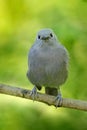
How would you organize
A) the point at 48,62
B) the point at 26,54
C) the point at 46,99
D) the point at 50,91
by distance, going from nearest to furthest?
the point at 46,99
the point at 48,62
the point at 50,91
the point at 26,54

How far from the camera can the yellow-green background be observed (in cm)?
415

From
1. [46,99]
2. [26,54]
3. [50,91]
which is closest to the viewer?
[46,99]

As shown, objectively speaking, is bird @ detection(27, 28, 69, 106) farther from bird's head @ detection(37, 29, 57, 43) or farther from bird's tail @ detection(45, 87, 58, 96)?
bird's tail @ detection(45, 87, 58, 96)

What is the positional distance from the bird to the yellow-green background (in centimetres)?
33

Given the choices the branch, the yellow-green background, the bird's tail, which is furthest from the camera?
the yellow-green background

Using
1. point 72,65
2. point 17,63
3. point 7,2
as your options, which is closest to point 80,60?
point 72,65

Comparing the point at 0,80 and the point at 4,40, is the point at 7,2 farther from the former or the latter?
the point at 0,80

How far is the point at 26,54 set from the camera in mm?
4398

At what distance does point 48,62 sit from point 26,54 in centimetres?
63

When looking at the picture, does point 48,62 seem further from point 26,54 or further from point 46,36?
point 26,54

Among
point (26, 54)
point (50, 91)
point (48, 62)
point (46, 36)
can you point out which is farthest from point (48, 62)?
point (26, 54)

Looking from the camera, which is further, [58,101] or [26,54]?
[26,54]

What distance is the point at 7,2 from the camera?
181 inches

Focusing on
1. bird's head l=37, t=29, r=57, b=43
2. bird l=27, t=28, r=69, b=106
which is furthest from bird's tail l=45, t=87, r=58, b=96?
bird's head l=37, t=29, r=57, b=43
